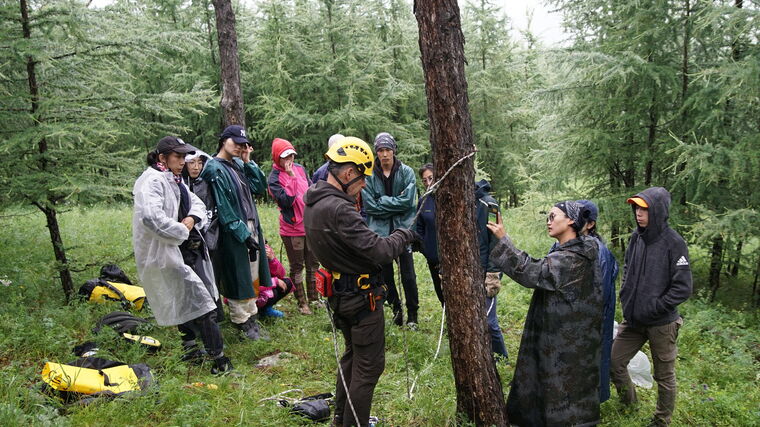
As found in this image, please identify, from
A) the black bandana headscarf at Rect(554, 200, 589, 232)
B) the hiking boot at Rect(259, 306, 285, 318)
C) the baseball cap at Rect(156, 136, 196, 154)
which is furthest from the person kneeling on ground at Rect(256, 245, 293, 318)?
the black bandana headscarf at Rect(554, 200, 589, 232)

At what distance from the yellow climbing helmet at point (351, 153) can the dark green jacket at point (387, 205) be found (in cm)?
209

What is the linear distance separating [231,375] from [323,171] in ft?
8.94

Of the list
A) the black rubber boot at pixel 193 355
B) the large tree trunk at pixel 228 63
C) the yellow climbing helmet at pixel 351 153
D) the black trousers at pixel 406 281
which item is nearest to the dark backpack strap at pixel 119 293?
the black rubber boot at pixel 193 355

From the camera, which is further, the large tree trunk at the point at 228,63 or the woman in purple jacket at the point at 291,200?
the large tree trunk at the point at 228,63

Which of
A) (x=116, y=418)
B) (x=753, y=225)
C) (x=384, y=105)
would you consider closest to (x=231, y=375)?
(x=116, y=418)

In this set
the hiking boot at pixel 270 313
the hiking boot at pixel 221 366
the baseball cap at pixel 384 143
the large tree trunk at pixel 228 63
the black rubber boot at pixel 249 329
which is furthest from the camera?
the large tree trunk at pixel 228 63

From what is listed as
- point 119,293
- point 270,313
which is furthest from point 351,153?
point 119,293

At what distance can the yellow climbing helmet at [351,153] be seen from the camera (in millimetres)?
3611

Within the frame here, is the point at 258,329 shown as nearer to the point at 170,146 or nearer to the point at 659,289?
the point at 170,146

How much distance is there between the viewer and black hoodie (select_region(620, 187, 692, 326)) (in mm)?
4133

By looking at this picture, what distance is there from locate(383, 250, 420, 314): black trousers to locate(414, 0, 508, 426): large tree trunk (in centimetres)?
231

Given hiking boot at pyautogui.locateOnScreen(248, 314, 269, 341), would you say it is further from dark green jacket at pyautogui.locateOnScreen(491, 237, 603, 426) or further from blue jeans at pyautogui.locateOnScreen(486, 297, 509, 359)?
dark green jacket at pyautogui.locateOnScreen(491, 237, 603, 426)

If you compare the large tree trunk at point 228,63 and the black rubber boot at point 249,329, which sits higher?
the large tree trunk at point 228,63

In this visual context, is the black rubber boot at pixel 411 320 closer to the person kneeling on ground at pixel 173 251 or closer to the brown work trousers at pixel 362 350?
the person kneeling on ground at pixel 173 251
